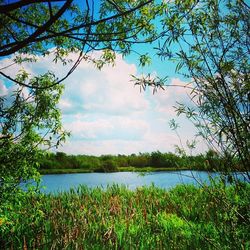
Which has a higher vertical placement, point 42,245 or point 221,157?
point 221,157

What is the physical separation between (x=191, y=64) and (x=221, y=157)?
1.39 metres

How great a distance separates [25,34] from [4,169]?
2573mm

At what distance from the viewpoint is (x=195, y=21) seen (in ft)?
15.1

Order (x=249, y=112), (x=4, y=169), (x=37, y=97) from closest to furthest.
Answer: (x=249, y=112) → (x=4, y=169) → (x=37, y=97)

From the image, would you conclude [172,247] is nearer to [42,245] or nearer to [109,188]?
[42,245]

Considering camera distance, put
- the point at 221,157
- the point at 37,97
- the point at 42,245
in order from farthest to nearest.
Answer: the point at 37,97, the point at 42,245, the point at 221,157

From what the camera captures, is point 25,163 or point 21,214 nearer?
point 25,163

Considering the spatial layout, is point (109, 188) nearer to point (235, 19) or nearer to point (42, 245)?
point (42, 245)

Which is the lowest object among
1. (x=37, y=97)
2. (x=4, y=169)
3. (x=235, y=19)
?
(x=4, y=169)

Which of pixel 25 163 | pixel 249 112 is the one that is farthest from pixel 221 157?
pixel 25 163

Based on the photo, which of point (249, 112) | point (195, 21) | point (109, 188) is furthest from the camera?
point (109, 188)

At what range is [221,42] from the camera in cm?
450

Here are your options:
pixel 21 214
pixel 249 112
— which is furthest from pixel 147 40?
pixel 21 214

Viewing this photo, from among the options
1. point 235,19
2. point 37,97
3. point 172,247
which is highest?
point 235,19
